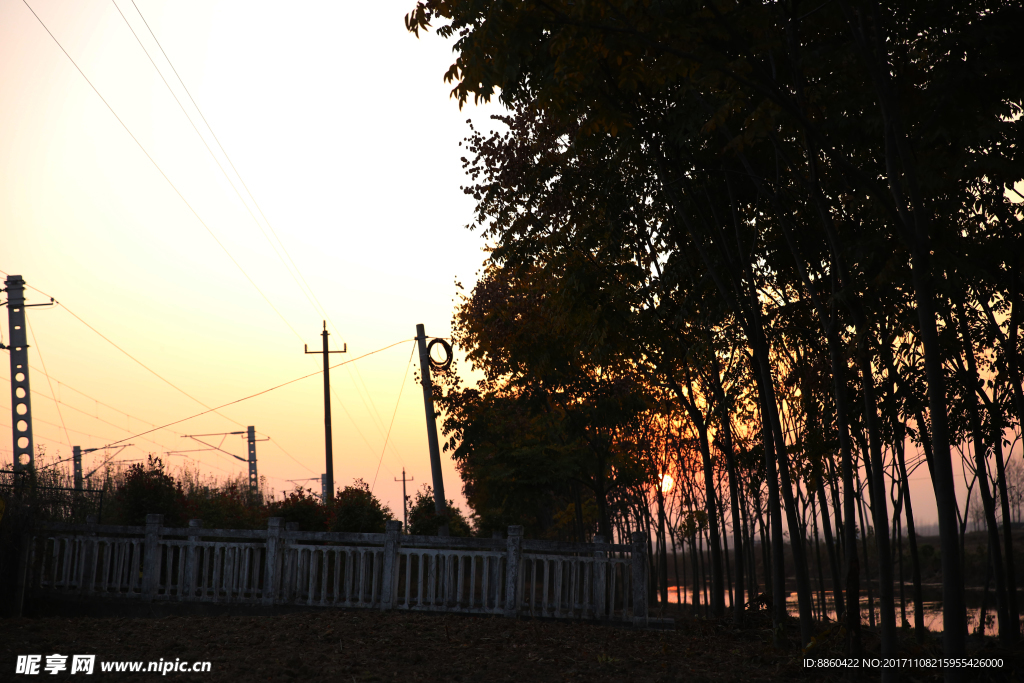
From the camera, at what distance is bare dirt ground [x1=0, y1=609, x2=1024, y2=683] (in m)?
7.45

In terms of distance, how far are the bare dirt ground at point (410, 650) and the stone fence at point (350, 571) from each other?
34.2 inches

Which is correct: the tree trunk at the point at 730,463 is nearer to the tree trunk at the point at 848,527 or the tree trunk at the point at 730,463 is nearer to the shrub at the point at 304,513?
the tree trunk at the point at 848,527

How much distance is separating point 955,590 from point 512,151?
8247mm

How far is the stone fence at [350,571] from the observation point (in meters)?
12.0

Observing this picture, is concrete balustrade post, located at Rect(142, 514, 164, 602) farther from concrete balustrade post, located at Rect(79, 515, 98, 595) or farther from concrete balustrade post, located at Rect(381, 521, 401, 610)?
concrete balustrade post, located at Rect(381, 521, 401, 610)

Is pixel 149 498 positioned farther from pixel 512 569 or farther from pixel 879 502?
pixel 879 502

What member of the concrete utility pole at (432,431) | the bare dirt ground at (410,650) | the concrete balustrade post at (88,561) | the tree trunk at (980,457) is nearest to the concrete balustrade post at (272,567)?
the bare dirt ground at (410,650)

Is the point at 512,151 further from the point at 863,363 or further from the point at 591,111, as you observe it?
the point at 863,363

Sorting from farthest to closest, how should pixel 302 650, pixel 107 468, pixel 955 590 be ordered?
pixel 107 468 < pixel 302 650 < pixel 955 590

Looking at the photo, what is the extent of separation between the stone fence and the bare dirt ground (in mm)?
868

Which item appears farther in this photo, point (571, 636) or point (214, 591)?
point (214, 591)

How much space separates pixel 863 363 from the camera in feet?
22.1

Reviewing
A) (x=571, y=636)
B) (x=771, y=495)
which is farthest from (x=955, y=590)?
(x=571, y=636)

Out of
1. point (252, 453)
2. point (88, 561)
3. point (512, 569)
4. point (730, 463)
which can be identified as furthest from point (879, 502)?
point (252, 453)
